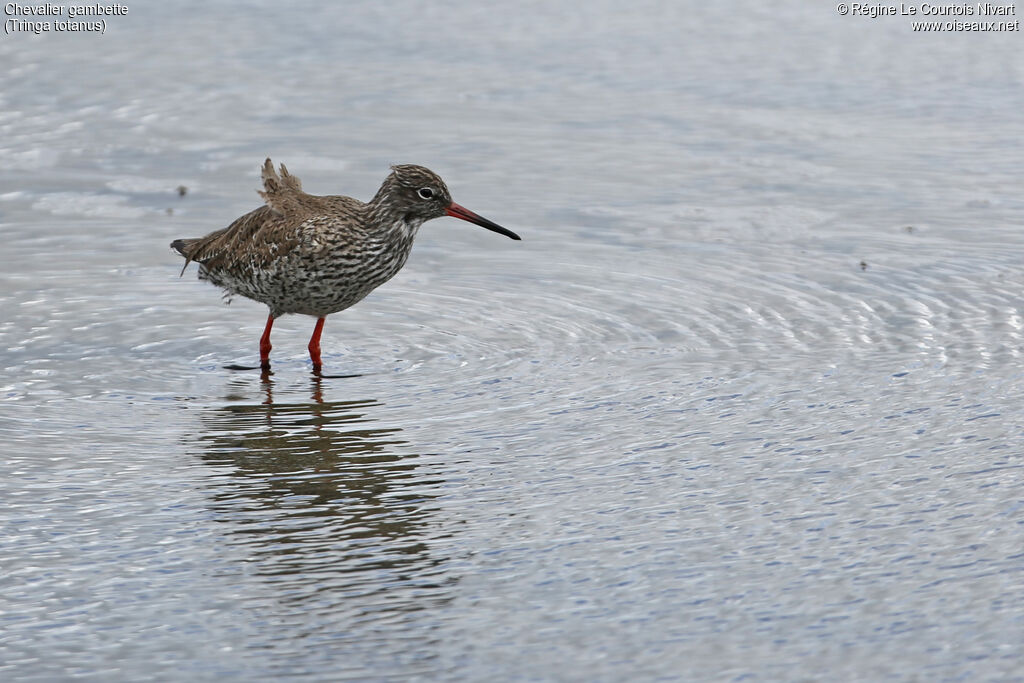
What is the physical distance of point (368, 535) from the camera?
235 inches

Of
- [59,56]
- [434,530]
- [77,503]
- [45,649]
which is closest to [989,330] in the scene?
[434,530]

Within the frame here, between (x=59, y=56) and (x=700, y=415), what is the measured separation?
35.7 feet

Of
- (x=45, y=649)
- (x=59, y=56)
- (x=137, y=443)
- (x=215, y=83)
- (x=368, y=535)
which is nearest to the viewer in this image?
(x=45, y=649)

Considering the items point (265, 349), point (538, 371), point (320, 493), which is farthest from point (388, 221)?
point (320, 493)

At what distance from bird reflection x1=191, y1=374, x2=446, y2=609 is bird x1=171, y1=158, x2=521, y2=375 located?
2.95ft

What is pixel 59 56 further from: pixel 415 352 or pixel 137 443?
pixel 137 443

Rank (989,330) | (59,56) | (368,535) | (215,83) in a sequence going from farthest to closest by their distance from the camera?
1. (59,56)
2. (215,83)
3. (989,330)
4. (368,535)

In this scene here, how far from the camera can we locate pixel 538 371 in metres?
8.25

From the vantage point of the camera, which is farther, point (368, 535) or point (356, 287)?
point (356, 287)

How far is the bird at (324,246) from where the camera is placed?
892 cm

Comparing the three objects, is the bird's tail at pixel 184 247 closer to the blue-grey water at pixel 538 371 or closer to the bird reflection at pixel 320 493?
the blue-grey water at pixel 538 371

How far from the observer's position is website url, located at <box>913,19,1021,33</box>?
54.6ft

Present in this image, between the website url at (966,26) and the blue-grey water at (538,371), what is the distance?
27 centimetres

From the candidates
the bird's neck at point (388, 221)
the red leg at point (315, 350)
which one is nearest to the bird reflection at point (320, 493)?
the red leg at point (315, 350)
